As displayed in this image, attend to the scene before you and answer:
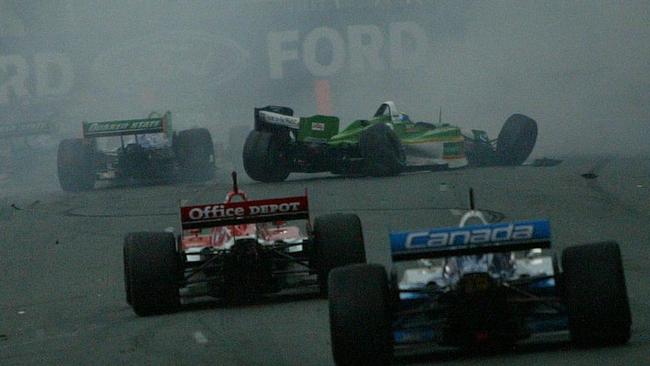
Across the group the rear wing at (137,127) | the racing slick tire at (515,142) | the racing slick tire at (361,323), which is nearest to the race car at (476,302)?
the racing slick tire at (361,323)

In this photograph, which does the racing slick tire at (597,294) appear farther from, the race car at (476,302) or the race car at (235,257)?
the race car at (235,257)

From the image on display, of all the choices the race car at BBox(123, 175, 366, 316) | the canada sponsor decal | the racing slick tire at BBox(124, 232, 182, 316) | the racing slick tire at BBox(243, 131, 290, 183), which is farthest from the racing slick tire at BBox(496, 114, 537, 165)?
the canada sponsor decal

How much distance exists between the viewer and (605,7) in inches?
2267

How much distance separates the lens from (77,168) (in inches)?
1502

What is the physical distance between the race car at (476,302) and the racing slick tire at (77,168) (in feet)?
94.8

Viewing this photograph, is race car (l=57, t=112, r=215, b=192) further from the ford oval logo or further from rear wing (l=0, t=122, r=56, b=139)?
the ford oval logo

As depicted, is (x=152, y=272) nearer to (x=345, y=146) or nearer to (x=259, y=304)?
(x=259, y=304)

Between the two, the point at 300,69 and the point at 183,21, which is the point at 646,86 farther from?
the point at 183,21

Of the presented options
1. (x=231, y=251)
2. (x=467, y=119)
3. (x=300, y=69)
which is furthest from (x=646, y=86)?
(x=231, y=251)

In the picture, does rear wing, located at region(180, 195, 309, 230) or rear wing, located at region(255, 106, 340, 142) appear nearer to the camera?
rear wing, located at region(180, 195, 309, 230)

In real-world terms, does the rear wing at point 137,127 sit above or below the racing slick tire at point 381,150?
above

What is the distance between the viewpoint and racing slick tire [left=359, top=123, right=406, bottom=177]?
3234 centimetres

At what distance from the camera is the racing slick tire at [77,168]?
38.2 metres

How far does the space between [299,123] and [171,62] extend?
34530 mm
